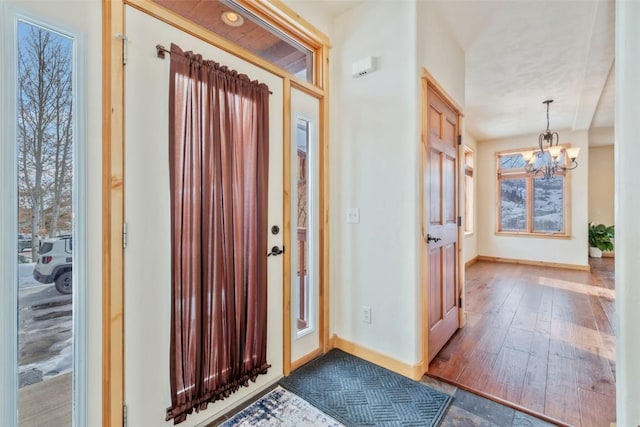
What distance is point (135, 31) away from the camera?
134 cm

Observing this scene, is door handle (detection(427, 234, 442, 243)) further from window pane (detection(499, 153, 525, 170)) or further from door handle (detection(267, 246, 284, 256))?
window pane (detection(499, 153, 525, 170))

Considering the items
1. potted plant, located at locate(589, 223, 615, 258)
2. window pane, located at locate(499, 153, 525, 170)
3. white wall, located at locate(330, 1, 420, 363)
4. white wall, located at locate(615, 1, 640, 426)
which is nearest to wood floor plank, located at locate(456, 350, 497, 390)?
white wall, located at locate(330, 1, 420, 363)

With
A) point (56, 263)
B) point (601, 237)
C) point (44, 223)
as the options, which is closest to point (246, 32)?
point (44, 223)

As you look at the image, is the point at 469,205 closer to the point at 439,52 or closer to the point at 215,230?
the point at 439,52

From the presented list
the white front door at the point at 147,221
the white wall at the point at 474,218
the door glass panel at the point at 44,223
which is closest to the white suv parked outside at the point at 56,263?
the door glass panel at the point at 44,223

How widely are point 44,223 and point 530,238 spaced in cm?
732

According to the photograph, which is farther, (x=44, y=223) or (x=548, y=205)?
(x=548, y=205)

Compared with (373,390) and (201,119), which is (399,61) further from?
(373,390)

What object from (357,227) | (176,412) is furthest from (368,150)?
(176,412)

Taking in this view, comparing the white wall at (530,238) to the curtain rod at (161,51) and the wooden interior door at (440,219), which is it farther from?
the curtain rod at (161,51)

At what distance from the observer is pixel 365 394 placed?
1.85m

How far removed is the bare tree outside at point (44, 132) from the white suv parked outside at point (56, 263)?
4 cm

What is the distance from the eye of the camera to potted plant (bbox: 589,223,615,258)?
584cm

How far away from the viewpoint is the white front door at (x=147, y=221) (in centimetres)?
133
